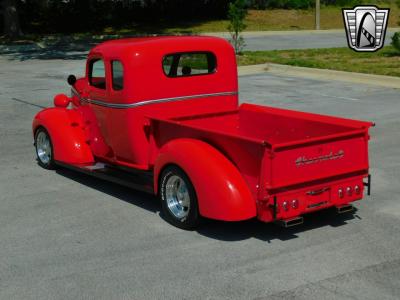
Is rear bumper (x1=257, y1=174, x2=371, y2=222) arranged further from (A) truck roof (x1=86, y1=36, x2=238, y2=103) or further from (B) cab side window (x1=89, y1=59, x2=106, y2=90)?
(B) cab side window (x1=89, y1=59, x2=106, y2=90)

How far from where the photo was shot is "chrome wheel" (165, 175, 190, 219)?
22.6 feet

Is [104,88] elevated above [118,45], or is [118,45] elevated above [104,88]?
[118,45]

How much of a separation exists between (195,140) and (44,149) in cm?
351

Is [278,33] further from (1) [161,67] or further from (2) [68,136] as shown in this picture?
(1) [161,67]

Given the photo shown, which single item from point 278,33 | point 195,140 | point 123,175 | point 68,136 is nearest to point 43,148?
point 68,136

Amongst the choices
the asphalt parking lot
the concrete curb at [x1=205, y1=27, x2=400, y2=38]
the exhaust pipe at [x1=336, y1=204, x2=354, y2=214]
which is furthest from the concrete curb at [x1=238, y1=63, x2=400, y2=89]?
the concrete curb at [x1=205, y1=27, x2=400, y2=38]

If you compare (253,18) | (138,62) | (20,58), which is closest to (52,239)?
(138,62)

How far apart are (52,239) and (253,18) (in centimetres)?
3713

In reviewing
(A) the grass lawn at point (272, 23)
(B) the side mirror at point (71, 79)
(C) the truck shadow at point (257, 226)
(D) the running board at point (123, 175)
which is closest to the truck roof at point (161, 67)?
(B) the side mirror at point (71, 79)

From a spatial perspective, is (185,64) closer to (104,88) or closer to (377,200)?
(104,88)

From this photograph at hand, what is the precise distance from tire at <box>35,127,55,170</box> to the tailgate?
4.13m

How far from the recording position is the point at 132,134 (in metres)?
7.68

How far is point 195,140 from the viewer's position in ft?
22.3

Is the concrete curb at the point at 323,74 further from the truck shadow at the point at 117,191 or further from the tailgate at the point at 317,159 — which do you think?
the tailgate at the point at 317,159
